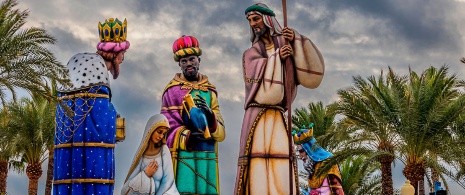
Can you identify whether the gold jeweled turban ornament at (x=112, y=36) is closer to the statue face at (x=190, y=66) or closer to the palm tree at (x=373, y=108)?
the statue face at (x=190, y=66)

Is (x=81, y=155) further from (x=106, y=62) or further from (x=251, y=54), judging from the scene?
(x=251, y=54)

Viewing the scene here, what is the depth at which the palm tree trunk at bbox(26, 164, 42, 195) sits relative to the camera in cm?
2566

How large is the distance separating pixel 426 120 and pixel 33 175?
11332 millimetres

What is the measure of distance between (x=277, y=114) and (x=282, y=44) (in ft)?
3.53

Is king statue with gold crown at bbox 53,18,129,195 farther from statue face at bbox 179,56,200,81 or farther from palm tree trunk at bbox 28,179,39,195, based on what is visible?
palm tree trunk at bbox 28,179,39,195

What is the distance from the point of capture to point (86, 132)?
516 inches

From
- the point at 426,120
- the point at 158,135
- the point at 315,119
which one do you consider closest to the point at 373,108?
the point at 426,120

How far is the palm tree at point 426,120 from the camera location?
19969mm

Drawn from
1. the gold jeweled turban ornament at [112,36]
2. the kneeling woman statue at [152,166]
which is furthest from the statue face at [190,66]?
the kneeling woman statue at [152,166]

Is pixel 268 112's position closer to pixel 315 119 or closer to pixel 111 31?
pixel 111 31

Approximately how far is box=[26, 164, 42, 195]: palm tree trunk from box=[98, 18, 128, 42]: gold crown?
1234cm

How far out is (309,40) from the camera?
13273 mm

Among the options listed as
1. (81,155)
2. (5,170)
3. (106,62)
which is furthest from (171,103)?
(5,170)

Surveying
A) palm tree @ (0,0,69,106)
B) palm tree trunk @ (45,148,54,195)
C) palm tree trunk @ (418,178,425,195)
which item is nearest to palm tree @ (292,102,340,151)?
palm tree trunk @ (418,178,425,195)
